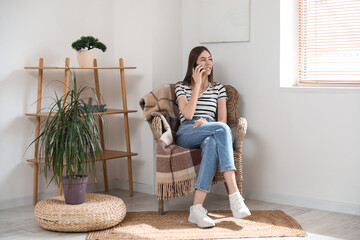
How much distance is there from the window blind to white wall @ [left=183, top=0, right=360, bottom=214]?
8.8 inches

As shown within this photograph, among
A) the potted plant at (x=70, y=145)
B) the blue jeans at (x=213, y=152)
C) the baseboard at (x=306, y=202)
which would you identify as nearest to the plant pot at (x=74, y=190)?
the potted plant at (x=70, y=145)

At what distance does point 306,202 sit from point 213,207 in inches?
25.4

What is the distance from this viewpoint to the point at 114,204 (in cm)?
316

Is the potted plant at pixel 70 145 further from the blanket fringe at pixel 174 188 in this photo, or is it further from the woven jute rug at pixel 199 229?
the blanket fringe at pixel 174 188

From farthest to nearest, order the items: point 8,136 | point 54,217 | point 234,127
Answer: point 234,127
point 8,136
point 54,217

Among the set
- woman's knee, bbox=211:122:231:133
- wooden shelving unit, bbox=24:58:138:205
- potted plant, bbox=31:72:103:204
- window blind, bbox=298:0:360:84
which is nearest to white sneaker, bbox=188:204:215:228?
woman's knee, bbox=211:122:231:133

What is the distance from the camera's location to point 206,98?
3.63 m

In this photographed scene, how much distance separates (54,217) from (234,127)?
155 cm

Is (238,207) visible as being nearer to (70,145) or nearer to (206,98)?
(206,98)

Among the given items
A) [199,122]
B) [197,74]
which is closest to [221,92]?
[197,74]

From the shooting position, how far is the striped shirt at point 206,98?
3.60 meters

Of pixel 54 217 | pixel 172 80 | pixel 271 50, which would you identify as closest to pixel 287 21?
pixel 271 50

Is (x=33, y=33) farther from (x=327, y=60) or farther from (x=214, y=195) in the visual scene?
(x=327, y=60)

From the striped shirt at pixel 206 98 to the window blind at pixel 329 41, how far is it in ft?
2.15
